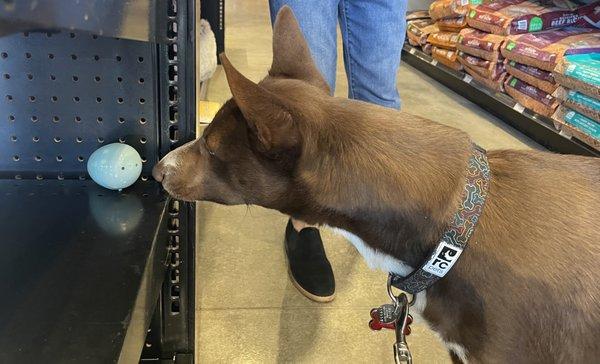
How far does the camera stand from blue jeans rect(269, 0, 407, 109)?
5.03 feet

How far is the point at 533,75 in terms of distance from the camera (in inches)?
128

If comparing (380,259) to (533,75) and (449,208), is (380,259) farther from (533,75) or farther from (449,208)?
(533,75)

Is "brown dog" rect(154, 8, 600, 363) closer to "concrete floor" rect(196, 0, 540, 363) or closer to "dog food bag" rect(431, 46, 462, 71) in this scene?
"concrete floor" rect(196, 0, 540, 363)

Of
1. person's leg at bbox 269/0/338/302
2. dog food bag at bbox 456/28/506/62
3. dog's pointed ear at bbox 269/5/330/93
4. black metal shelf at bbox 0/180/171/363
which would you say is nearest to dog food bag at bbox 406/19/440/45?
dog food bag at bbox 456/28/506/62

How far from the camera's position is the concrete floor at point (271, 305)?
1.53 m

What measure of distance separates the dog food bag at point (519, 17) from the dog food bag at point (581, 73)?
22.9 inches

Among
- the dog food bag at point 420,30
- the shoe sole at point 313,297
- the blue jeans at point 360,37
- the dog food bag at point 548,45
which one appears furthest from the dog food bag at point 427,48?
the shoe sole at point 313,297

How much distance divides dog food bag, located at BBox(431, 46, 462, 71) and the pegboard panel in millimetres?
3610

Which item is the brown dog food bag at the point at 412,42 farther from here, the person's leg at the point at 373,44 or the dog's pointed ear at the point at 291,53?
the dog's pointed ear at the point at 291,53

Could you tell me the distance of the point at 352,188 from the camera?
0.93 metres

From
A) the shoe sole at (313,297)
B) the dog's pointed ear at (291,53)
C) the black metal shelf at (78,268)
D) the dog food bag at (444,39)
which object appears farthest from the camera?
the dog food bag at (444,39)

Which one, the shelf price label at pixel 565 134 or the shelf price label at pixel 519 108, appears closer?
the shelf price label at pixel 565 134

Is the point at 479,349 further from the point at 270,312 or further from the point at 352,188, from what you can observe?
the point at 270,312

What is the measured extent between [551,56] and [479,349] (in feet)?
8.32
